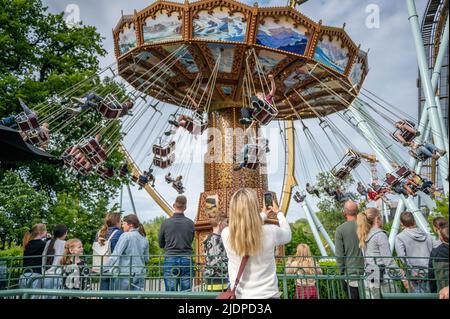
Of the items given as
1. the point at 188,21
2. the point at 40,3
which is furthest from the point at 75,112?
the point at 40,3

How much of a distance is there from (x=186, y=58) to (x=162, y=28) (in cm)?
130

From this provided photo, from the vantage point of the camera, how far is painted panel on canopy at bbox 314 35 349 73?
9.70 meters

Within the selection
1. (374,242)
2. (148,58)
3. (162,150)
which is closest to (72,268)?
(374,242)

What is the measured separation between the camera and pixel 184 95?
1283 centimetres

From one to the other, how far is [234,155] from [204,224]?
1.85m

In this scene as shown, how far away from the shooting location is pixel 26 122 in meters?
7.91

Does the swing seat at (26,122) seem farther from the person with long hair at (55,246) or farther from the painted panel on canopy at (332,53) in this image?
the painted panel on canopy at (332,53)

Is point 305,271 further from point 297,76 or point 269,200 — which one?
point 297,76

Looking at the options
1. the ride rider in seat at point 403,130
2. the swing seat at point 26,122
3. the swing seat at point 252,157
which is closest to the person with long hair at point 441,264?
the swing seat at point 252,157

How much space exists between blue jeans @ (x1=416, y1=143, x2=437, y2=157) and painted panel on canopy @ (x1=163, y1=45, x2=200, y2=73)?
5.57 meters

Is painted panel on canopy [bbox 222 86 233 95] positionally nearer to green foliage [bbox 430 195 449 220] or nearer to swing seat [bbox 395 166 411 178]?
swing seat [bbox 395 166 411 178]

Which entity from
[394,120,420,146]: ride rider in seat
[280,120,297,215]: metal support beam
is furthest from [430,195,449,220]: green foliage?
[280,120,297,215]: metal support beam

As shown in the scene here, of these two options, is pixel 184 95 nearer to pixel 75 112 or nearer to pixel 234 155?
pixel 234 155
